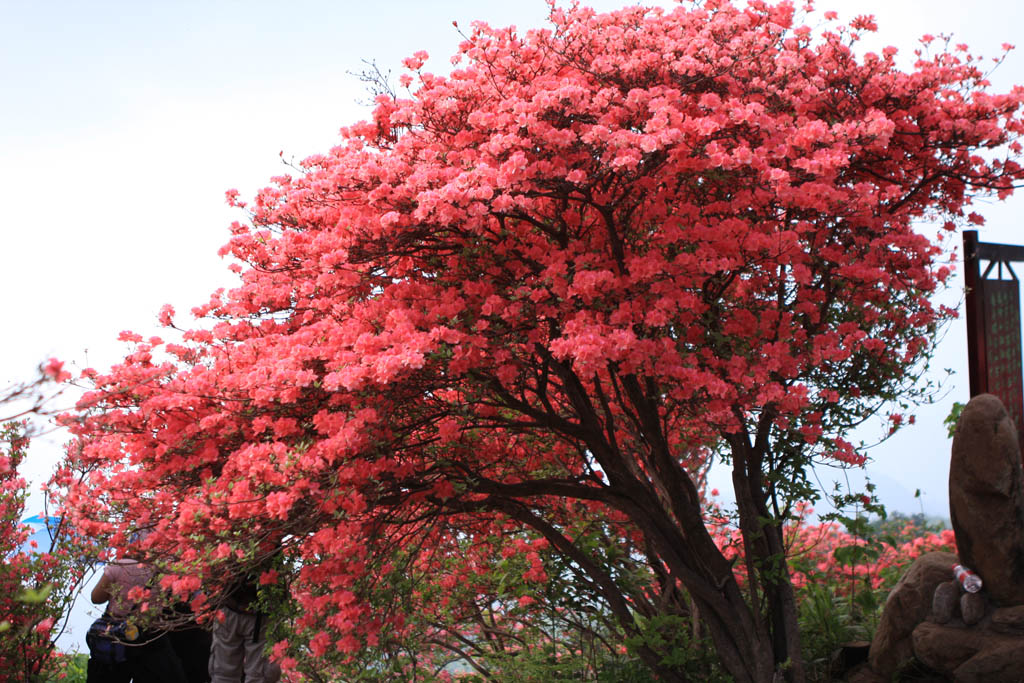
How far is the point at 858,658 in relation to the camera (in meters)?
8.04

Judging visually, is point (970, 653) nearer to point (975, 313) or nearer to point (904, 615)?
point (904, 615)

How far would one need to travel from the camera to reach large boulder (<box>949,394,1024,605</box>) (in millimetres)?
7148

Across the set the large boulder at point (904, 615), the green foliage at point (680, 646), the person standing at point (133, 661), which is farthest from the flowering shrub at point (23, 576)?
the large boulder at point (904, 615)

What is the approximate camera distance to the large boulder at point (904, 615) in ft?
24.8

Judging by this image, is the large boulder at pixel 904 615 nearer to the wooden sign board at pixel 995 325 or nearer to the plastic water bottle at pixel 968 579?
the plastic water bottle at pixel 968 579

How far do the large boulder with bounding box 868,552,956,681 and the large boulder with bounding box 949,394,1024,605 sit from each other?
17.7 inches

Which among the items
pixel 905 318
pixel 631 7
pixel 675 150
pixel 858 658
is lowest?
pixel 858 658

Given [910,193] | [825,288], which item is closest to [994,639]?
[825,288]

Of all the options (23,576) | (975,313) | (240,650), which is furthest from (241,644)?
(975,313)

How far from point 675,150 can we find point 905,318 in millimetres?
2883

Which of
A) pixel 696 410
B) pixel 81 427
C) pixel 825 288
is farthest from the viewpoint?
pixel 825 288

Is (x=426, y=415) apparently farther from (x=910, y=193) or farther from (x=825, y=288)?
(x=910, y=193)

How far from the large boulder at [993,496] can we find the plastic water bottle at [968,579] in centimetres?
7

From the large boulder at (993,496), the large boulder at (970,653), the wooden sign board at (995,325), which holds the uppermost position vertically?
the wooden sign board at (995,325)
